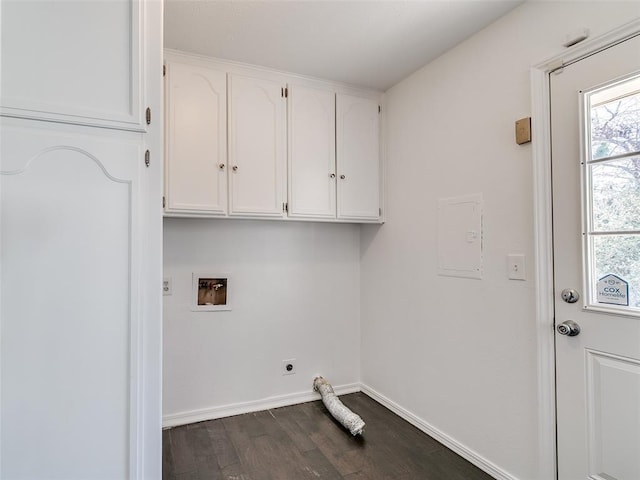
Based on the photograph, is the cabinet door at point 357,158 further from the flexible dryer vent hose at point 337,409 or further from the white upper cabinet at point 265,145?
the flexible dryer vent hose at point 337,409

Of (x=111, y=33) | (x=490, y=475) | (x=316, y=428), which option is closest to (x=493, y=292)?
(x=490, y=475)

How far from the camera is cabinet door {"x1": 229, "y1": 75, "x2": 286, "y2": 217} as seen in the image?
2336mm

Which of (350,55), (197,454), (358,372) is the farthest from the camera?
(358,372)

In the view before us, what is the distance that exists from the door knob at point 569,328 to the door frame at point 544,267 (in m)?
0.05

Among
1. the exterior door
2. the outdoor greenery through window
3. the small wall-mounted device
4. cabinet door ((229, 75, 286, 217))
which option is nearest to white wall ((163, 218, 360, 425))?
cabinet door ((229, 75, 286, 217))

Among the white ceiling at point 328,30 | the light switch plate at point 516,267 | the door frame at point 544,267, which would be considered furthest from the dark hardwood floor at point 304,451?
the white ceiling at point 328,30

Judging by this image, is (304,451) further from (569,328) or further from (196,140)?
(196,140)

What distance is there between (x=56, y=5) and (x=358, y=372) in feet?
9.61

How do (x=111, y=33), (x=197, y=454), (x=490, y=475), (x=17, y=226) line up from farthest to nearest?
(x=197, y=454)
(x=490, y=475)
(x=111, y=33)
(x=17, y=226)

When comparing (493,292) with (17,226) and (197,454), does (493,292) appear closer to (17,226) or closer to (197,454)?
(197,454)

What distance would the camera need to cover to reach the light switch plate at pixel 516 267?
5.75ft

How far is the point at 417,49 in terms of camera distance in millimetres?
2174

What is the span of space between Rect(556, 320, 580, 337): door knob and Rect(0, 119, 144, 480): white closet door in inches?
67.9

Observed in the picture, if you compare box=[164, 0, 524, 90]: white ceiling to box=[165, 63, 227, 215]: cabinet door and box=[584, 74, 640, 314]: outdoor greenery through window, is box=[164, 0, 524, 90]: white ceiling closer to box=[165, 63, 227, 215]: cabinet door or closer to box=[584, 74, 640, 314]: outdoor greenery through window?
box=[165, 63, 227, 215]: cabinet door
